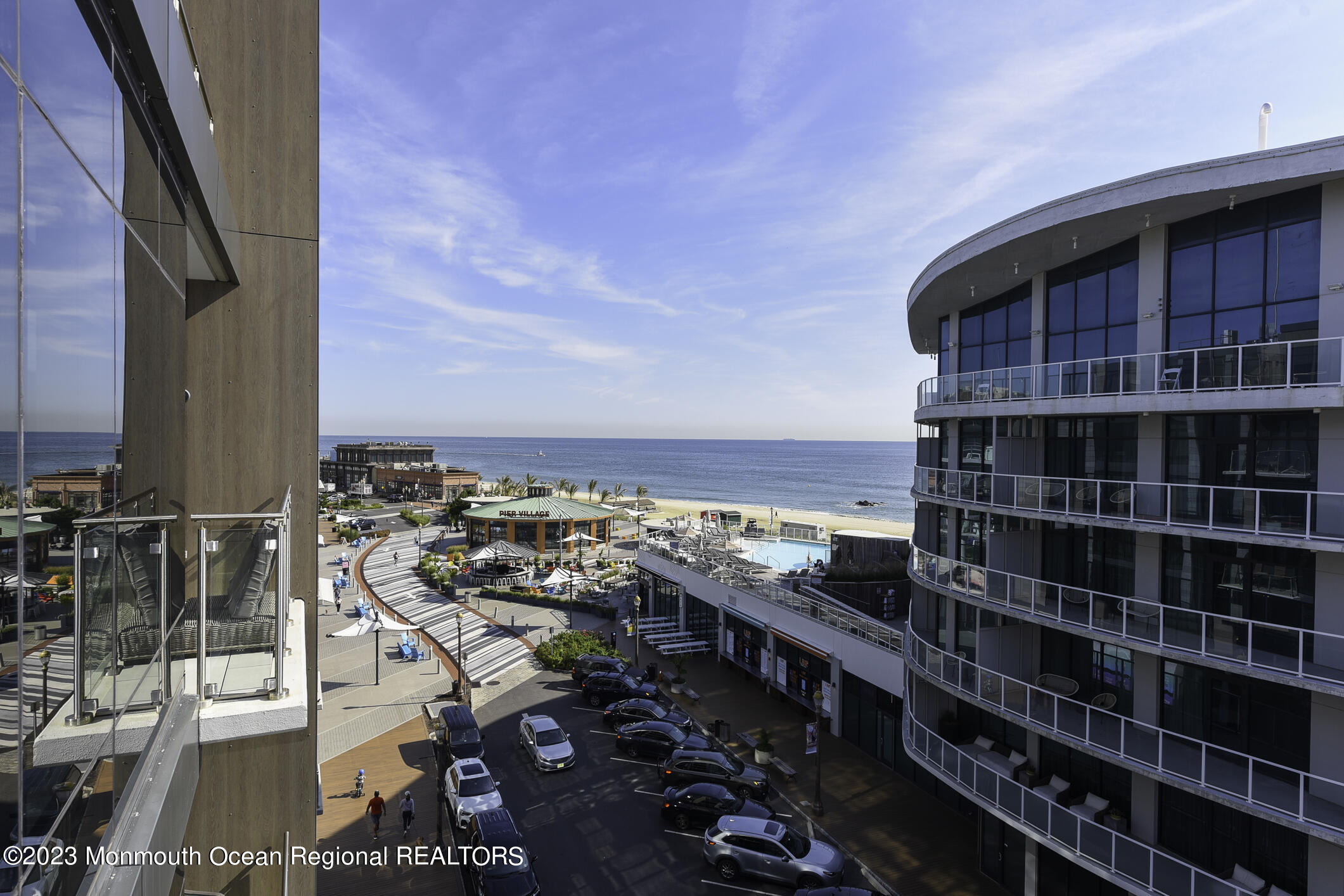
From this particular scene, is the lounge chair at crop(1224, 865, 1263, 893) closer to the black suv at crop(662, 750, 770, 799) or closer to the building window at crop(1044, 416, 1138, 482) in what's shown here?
the building window at crop(1044, 416, 1138, 482)

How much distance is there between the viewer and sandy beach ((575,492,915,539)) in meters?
82.1

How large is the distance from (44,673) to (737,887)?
16810mm

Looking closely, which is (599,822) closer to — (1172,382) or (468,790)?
(468,790)

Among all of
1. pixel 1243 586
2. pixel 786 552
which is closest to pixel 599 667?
pixel 786 552

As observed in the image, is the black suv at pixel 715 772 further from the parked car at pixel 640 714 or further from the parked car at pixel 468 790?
the parked car at pixel 468 790

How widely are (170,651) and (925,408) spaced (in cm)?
1691

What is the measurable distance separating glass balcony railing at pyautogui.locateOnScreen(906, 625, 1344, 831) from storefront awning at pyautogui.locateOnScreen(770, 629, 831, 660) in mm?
7044

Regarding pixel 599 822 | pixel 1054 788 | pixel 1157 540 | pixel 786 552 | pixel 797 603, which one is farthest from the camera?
pixel 786 552

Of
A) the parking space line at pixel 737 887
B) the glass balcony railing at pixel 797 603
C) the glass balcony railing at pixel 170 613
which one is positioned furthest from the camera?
the glass balcony railing at pixel 797 603

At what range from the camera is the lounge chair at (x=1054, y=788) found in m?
14.3

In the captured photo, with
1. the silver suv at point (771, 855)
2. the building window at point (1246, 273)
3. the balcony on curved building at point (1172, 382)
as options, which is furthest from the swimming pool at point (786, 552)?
the building window at point (1246, 273)

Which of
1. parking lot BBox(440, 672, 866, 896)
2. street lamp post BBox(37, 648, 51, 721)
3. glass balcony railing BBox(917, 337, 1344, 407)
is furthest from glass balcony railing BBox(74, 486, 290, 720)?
parking lot BBox(440, 672, 866, 896)

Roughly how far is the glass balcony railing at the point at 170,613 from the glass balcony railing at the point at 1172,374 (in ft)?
42.2

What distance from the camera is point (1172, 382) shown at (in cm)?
1195
